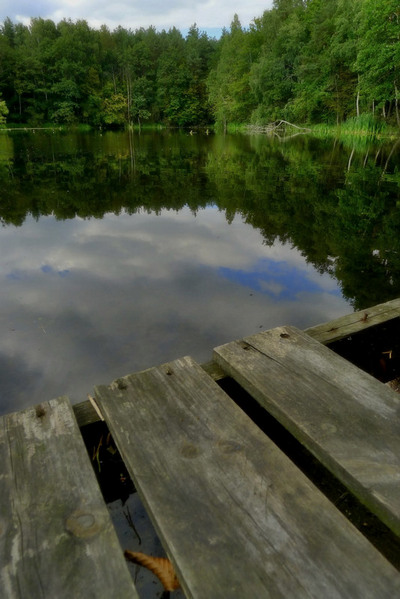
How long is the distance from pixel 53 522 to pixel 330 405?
3.22 feet

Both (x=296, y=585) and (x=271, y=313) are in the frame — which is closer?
(x=296, y=585)

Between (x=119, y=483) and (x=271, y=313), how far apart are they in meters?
2.48

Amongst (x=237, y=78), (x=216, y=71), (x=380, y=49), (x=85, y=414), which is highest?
(x=216, y=71)

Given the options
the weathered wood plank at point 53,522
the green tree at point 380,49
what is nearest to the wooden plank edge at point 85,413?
the weathered wood plank at point 53,522

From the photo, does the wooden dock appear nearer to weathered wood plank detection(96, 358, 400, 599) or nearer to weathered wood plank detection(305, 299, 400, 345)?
weathered wood plank detection(96, 358, 400, 599)

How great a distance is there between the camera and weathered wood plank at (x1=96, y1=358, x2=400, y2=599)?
2.68 ft

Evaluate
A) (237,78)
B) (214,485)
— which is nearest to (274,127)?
(237,78)

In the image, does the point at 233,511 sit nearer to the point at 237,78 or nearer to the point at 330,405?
the point at 330,405

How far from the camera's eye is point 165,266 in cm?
487

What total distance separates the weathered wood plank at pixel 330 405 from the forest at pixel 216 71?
3152cm

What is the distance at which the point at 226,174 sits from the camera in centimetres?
1102

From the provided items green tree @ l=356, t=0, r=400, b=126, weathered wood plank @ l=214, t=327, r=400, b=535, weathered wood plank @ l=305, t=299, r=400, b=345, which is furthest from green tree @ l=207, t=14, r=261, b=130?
weathered wood plank @ l=214, t=327, r=400, b=535

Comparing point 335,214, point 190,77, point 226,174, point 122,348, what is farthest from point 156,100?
point 122,348

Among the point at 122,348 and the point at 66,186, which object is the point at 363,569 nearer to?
the point at 122,348
